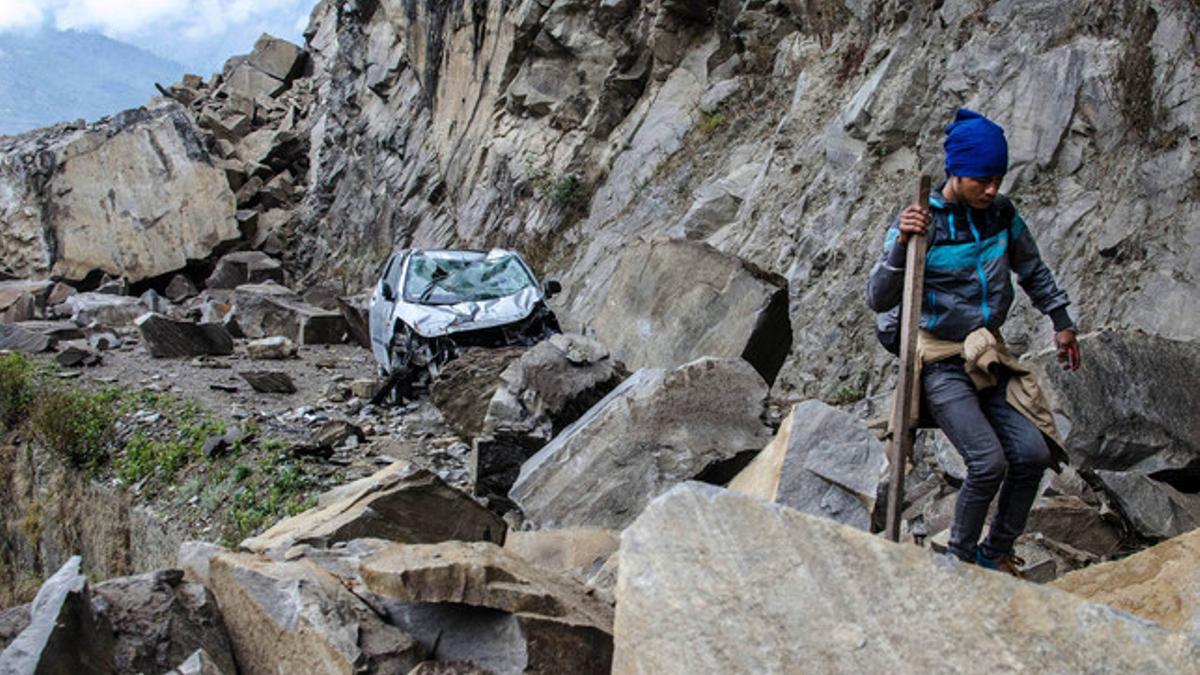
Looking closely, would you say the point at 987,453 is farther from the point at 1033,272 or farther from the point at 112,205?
the point at 112,205

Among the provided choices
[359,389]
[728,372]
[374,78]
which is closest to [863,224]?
[728,372]

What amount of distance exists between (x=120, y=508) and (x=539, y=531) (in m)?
6.25

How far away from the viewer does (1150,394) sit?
6.28m

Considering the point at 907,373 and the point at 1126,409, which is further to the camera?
the point at 1126,409

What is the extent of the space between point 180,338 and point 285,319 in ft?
10.2

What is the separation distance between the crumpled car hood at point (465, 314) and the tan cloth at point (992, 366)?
7.66m

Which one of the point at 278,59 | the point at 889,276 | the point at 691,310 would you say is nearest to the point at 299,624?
the point at 889,276

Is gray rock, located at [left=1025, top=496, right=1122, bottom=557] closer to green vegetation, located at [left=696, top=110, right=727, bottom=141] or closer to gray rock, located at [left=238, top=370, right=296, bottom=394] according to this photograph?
gray rock, located at [left=238, top=370, right=296, bottom=394]


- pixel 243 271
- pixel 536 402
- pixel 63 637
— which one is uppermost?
pixel 63 637

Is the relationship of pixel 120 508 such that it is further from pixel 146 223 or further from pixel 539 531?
pixel 146 223

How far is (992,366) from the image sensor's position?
401cm

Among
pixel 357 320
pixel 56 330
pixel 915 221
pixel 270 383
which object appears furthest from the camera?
pixel 357 320

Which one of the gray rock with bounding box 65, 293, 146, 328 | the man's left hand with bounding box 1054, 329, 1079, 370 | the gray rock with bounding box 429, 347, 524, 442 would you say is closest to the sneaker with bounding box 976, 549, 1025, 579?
the man's left hand with bounding box 1054, 329, 1079, 370

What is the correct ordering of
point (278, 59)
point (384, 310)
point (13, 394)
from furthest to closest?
point (278, 59) < point (13, 394) < point (384, 310)
